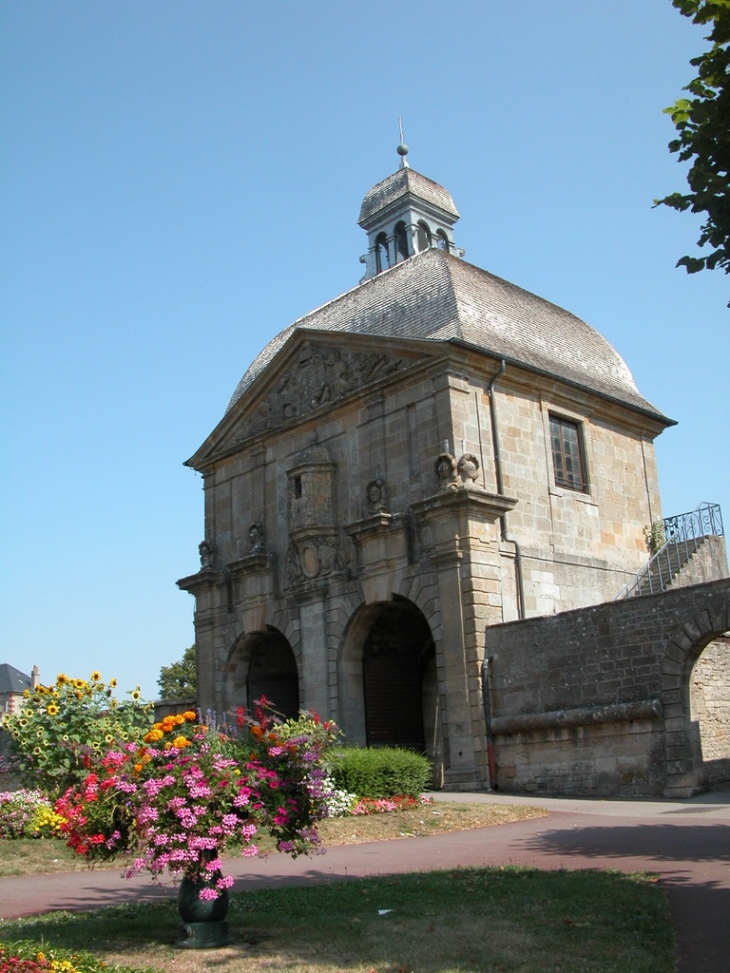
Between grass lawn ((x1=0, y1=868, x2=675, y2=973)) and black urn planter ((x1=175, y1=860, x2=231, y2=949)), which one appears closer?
grass lawn ((x1=0, y1=868, x2=675, y2=973))

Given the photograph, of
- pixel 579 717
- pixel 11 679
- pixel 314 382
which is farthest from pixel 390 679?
pixel 11 679

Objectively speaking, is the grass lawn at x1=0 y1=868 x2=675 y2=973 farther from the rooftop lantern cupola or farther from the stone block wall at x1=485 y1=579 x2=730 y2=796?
the rooftop lantern cupola

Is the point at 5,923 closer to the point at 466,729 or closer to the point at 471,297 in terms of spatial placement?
the point at 466,729

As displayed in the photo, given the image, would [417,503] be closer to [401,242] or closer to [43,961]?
[43,961]

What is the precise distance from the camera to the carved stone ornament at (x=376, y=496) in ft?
73.8

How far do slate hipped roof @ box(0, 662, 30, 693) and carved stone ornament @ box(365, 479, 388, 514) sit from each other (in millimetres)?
66143

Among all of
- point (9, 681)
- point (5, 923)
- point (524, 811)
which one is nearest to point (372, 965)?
point (5, 923)

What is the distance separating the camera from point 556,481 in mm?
23453

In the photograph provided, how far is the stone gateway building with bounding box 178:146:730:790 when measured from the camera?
20.9 meters

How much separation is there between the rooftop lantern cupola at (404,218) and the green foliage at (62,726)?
22.6 metres

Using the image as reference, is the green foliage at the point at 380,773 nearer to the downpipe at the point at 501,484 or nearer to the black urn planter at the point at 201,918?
the downpipe at the point at 501,484

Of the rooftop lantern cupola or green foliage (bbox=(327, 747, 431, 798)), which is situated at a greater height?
the rooftop lantern cupola

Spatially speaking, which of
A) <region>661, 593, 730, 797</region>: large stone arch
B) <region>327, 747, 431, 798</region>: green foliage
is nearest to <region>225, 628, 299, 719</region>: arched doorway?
<region>327, 747, 431, 798</region>: green foliage

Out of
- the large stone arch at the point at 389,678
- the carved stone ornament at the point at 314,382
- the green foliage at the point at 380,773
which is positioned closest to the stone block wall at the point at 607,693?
the green foliage at the point at 380,773
